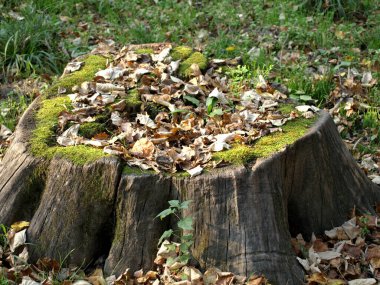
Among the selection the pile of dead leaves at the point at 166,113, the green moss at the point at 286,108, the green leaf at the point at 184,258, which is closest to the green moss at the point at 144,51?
the pile of dead leaves at the point at 166,113

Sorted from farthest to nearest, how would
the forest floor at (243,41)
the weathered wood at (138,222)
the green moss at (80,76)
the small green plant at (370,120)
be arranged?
1. the forest floor at (243,41)
2. the small green plant at (370,120)
3. the green moss at (80,76)
4. the weathered wood at (138,222)

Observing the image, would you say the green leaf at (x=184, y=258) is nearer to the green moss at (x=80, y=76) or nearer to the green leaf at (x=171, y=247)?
the green leaf at (x=171, y=247)

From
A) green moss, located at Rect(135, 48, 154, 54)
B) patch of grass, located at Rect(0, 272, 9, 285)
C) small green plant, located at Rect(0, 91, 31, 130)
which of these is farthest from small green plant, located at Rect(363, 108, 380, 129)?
patch of grass, located at Rect(0, 272, 9, 285)

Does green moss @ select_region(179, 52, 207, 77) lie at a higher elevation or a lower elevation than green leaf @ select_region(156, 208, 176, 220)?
lower

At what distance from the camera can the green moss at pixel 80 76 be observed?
4453mm

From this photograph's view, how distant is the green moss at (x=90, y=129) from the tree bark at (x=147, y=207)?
33cm

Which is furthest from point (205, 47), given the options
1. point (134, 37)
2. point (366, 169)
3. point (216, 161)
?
point (216, 161)

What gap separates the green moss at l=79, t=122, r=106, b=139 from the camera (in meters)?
3.93

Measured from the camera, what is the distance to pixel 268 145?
3717 mm

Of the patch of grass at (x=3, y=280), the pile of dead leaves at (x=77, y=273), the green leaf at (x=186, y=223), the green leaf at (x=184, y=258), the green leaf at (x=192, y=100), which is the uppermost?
the green leaf at (x=186, y=223)

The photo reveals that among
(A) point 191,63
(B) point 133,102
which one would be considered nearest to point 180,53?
(A) point 191,63

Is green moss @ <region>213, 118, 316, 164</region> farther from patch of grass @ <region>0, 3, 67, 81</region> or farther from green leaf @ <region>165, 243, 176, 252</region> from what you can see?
patch of grass @ <region>0, 3, 67, 81</region>

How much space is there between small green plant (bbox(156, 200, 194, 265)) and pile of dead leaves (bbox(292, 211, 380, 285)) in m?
0.70

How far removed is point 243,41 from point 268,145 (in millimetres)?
3112
